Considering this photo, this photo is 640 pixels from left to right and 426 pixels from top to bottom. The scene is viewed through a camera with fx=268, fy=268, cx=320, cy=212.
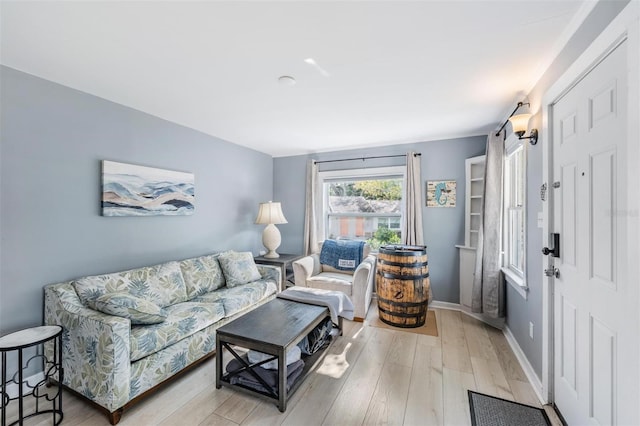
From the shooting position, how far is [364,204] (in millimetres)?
4223

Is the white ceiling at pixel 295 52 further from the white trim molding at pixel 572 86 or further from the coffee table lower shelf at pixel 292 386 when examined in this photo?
the coffee table lower shelf at pixel 292 386

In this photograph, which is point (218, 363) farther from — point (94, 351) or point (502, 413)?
point (502, 413)

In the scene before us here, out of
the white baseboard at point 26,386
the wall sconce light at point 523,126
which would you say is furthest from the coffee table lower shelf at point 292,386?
the wall sconce light at point 523,126

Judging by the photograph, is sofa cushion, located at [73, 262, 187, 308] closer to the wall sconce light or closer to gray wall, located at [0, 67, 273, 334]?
gray wall, located at [0, 67, 273, 334]

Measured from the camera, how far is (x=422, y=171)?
147 inches

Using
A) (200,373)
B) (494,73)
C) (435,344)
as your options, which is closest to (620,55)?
(494,73)

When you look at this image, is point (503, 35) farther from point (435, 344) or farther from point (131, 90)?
point (131, 90)

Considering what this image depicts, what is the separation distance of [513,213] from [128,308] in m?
3.57

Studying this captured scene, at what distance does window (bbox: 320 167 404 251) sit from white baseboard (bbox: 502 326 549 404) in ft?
5.71

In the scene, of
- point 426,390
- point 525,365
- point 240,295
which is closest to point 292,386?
point 426,390

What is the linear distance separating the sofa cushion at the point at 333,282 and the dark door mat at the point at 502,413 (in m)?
1.60

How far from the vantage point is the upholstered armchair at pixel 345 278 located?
3.13 metres

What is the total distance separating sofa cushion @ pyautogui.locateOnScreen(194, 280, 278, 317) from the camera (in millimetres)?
Answer: 2578

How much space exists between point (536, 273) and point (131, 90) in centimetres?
350
